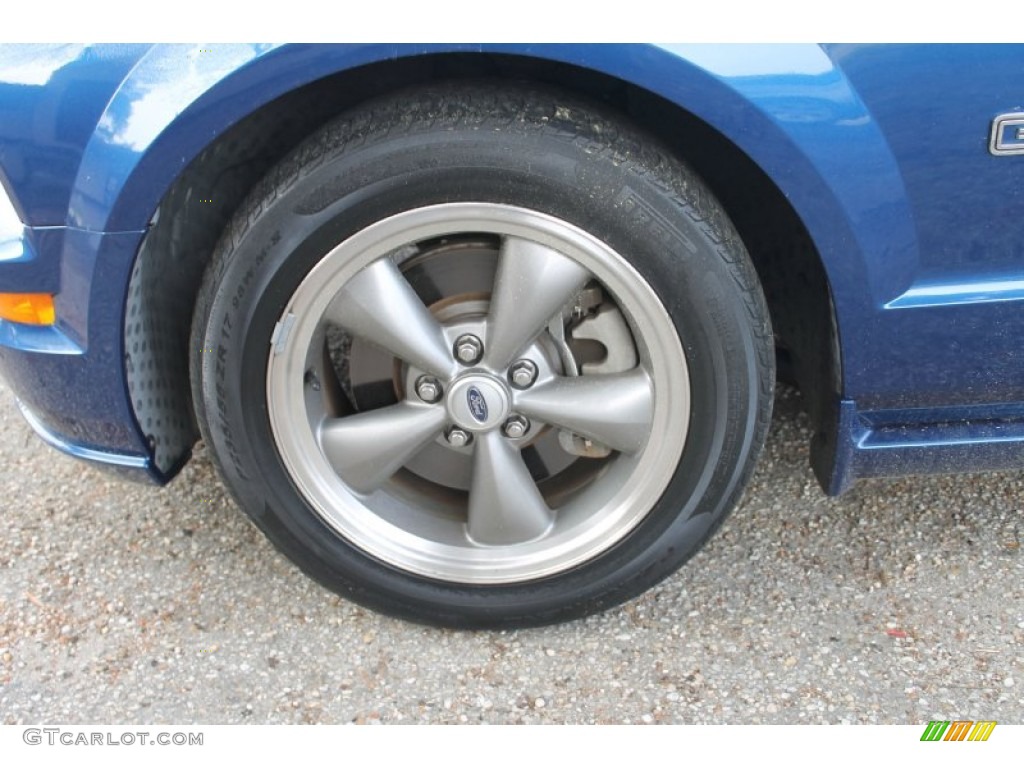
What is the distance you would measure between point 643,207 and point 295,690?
1117 mm

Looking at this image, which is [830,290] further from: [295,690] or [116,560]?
[116,560]

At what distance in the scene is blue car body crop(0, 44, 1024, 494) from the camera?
169 centimetres

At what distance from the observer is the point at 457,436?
2.09 m

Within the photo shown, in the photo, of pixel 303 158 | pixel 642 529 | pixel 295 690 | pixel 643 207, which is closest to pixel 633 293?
pixel 643 207

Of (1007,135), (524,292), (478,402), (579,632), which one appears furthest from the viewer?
(579,632)

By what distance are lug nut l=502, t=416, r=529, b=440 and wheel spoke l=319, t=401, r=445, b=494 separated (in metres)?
0.12

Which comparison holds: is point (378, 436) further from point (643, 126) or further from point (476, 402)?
point (643, 126)

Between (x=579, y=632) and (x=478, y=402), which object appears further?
(x=579, y=632)

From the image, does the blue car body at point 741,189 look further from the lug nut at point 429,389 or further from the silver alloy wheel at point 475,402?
the lug nut at point 429,389

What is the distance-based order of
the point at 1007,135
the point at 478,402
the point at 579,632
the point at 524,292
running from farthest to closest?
the point at 579,632 → the point at 478,402 → the point at 524,292 → the point at 1007,135

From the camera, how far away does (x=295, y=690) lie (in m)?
2.10

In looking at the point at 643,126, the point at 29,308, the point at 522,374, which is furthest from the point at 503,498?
the point at 29,308
